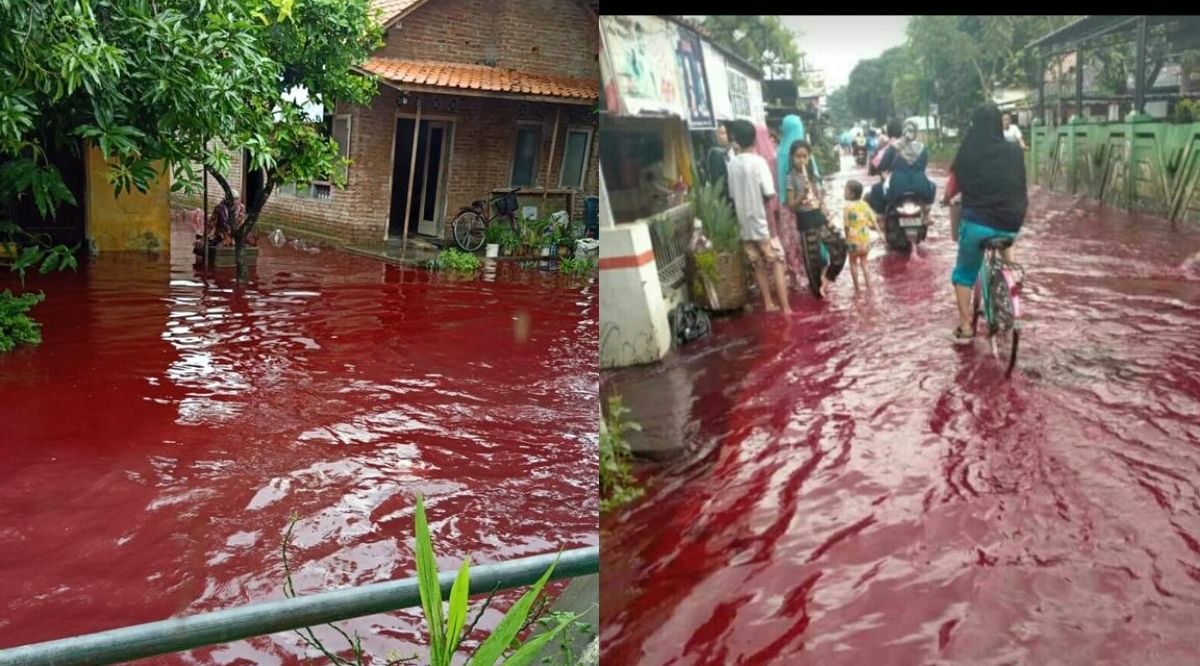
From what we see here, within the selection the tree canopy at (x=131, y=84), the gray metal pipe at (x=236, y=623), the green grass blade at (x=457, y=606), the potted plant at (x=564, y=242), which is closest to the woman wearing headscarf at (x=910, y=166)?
the gray metal pipe at (x=236, y=623)

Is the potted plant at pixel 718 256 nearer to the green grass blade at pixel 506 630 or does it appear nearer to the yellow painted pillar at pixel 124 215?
the green grass blade at pixel 506 630

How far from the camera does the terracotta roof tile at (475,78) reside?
28.4ft

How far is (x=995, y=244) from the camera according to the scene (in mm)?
1132

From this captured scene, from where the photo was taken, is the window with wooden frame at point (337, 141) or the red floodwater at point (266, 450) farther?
the window with wooden frame at point (337, 141)

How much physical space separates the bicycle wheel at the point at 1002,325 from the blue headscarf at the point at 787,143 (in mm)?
217

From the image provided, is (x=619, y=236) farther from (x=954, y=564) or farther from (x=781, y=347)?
(x=954, y=564)

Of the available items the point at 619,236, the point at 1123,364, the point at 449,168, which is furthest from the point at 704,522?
the point at 449,168

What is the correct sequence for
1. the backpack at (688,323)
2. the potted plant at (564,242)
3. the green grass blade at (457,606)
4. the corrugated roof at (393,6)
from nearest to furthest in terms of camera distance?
the backpack at (688,323)
the green grass blade at (457,606)
the corrugated roof at (393,6)
the potted plant at (564,242)

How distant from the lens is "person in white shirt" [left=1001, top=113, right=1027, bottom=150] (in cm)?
112

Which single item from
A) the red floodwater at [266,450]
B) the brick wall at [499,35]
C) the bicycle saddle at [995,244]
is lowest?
the red floodwater at [266,450]

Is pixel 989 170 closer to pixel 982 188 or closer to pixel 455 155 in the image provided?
pixel 982 188

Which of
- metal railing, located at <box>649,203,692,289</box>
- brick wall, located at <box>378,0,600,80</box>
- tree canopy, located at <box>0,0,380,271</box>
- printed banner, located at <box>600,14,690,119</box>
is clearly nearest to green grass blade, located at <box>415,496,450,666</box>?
metal railing, located at <box>649,203,692,289</box>

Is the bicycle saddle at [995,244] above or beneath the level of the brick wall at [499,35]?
beneath

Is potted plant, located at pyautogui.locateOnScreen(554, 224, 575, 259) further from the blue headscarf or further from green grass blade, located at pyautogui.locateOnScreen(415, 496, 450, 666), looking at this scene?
the blue headscarf
